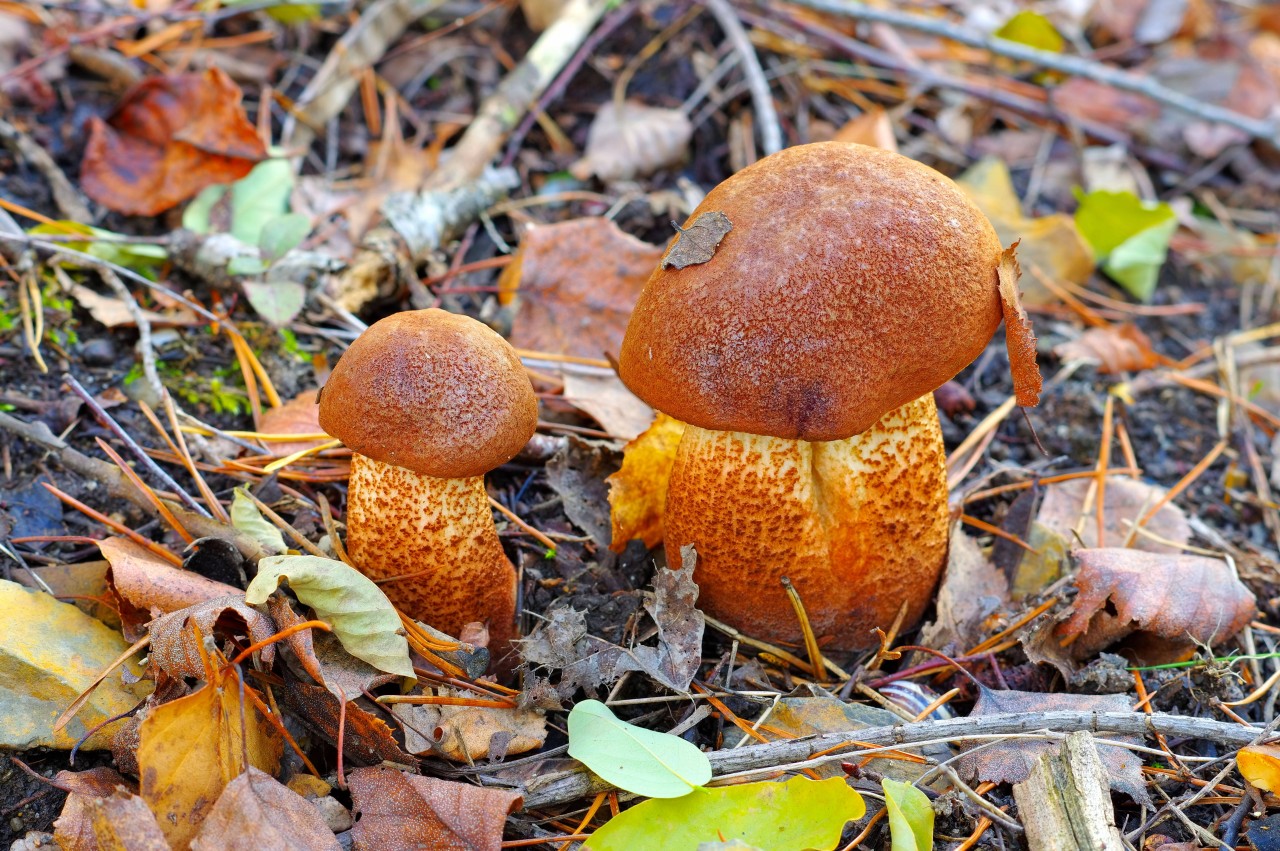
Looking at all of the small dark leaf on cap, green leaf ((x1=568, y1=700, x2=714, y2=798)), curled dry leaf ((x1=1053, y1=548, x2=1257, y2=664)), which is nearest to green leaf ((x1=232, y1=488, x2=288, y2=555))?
green leaf ((x1=568, y1=700, x2=714, y2=798))

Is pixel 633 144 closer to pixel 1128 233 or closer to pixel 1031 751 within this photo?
pixel 1128 233

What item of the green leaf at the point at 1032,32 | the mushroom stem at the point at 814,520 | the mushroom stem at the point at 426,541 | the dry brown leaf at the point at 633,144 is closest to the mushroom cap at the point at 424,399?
the mushroom stem at the point at 426,541

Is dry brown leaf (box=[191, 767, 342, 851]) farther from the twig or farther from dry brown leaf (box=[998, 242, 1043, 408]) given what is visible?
the twig

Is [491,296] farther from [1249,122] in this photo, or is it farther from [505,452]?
[1249,122]

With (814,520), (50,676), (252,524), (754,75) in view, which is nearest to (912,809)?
(814,520)

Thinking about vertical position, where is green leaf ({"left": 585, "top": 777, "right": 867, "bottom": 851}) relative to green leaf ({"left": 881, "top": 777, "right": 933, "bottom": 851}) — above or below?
above

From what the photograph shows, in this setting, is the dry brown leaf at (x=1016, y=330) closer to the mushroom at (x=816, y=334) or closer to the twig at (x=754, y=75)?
the mushroom at (x=816, y=334)

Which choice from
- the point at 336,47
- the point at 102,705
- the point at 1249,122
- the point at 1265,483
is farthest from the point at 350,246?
the point at 1249,122
